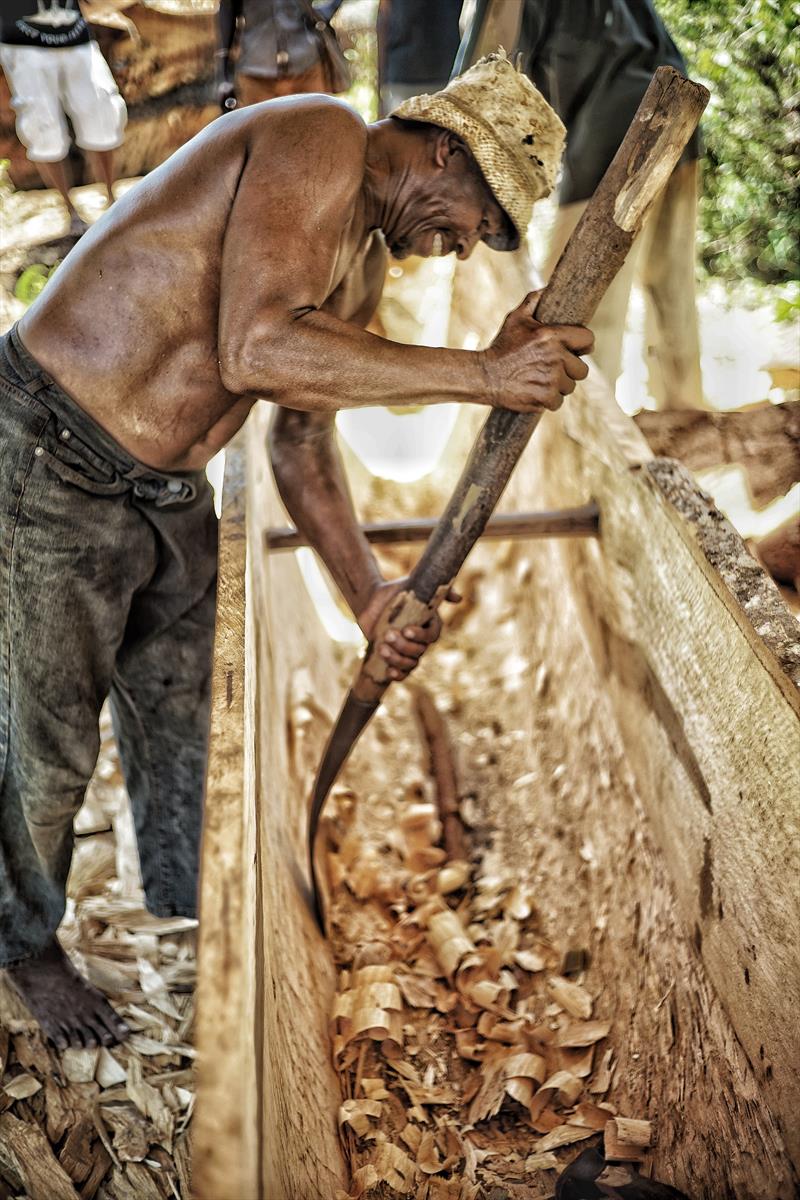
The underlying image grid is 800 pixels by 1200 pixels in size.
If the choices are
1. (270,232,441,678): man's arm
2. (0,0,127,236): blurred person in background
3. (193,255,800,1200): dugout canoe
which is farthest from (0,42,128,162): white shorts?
(270,232,441,678): man's arm

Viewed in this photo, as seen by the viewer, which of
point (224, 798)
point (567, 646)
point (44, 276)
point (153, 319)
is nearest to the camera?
point (224, 798)

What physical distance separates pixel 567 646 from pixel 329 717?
846 mm

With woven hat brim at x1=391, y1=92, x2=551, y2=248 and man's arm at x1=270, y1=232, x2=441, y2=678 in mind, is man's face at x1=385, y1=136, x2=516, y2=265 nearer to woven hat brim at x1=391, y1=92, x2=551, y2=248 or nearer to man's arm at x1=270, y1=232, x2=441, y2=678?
woven hat brim at x1=391, y1=92, x2=551, y2=248

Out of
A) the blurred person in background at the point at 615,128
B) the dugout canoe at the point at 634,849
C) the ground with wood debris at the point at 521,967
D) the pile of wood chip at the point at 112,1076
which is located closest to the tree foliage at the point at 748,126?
the blurred person in background at the point at 615,128

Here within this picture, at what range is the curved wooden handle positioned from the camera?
1.65 metres

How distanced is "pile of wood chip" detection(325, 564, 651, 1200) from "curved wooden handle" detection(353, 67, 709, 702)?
86 centimetres

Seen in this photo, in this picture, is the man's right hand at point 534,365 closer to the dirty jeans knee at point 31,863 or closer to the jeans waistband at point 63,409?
the jeans waistband at point 63,409

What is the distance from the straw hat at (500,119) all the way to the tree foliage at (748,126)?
5.06 feet

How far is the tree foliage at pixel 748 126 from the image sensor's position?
3.05m

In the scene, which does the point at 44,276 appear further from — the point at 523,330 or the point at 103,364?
the point at 523,330

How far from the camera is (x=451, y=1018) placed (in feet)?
7.68

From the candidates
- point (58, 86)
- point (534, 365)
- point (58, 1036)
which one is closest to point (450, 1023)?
point (58, 1036)

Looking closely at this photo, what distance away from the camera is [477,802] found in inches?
122

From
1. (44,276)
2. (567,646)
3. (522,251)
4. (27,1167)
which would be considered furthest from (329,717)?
(44,276)
